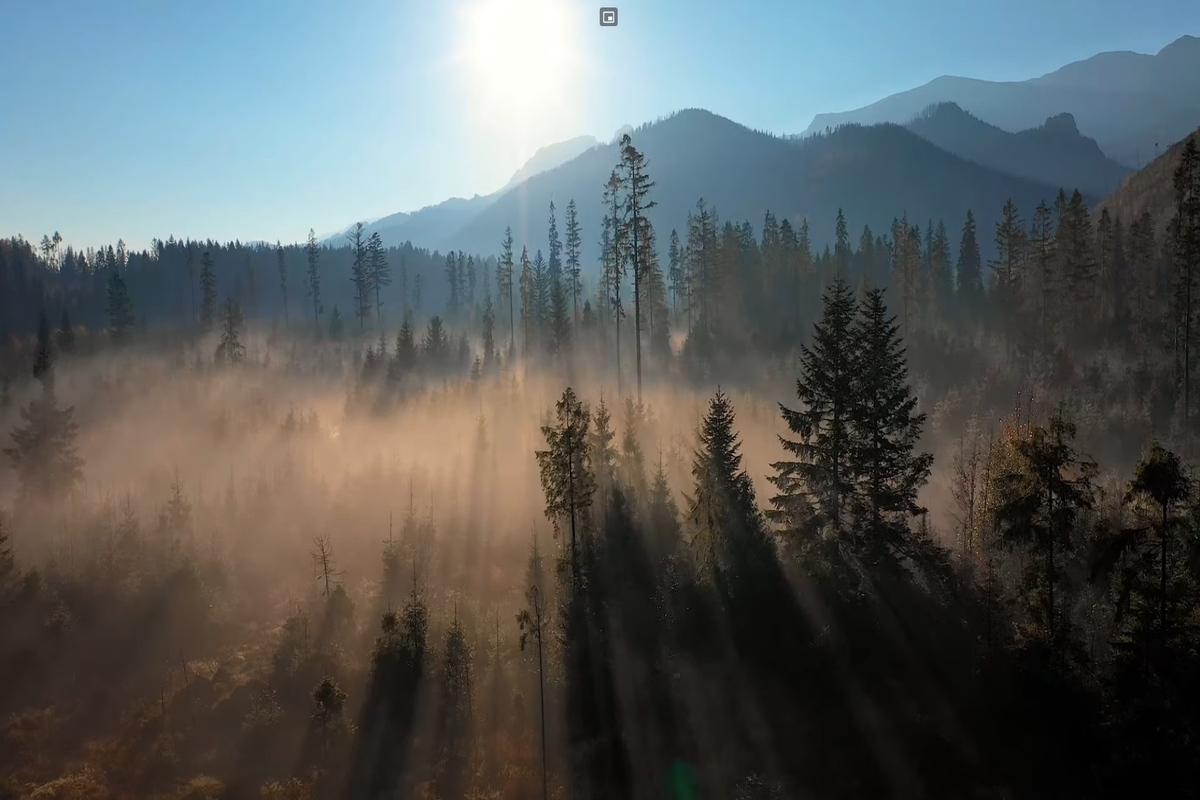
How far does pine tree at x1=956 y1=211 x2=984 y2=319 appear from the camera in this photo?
83.6 m

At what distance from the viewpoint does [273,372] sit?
7575cm

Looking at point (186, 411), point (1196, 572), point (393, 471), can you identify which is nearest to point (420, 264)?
point (186, 411)

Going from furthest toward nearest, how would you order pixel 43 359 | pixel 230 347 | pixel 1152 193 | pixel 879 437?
pixel 1152 193 < pixel 230 347 < pixel 43 359 < pixel 879 437

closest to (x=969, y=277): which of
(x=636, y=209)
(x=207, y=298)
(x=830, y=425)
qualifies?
(x=636, y=209)

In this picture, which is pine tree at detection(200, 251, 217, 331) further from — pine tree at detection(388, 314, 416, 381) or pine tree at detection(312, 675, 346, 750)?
pine tree at detection(312, 675, 346, 750)

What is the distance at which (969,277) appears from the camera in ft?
285

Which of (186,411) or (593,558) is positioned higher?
(186,411)

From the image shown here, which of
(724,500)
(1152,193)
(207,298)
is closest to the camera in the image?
(724,500)

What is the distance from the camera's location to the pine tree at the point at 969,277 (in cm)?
8356

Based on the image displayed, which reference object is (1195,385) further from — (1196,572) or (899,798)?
(899,798)

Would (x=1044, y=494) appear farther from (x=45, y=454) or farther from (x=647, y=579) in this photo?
(x=45, y=454)

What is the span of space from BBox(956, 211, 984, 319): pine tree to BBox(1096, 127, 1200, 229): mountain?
15535 millimetres

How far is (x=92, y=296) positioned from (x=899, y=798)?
163 metres

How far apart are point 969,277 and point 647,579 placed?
7474 cm
